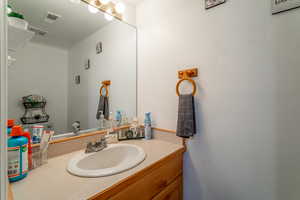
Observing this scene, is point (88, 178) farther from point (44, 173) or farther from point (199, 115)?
point (199, 115)

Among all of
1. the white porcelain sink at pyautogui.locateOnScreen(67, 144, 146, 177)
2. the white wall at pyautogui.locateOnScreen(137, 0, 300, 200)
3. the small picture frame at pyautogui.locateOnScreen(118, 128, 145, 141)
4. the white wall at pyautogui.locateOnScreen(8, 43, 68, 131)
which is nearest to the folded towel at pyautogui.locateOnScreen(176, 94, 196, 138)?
the white wall at pyautogui.locateOnScreen(137, 0, 300, 200)

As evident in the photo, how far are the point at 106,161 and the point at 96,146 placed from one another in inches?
5.1

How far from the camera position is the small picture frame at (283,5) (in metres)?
0.66

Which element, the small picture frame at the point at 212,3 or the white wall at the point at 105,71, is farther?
the white wall at the point at 105,71

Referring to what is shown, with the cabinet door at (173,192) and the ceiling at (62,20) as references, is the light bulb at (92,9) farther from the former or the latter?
the cabinet door at (173,192)

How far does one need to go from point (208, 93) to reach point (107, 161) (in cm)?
87

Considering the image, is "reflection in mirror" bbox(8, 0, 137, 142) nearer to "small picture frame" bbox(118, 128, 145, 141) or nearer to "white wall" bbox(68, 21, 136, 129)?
"white wall" bbox(68, 21, 136, 129)

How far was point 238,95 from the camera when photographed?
0.81 metres

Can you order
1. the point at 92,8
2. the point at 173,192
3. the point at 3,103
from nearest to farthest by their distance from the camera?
the point at 3,103 → the point at 173,192 → the point at 92,8

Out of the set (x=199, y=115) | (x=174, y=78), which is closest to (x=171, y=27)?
(x=174, y=78)

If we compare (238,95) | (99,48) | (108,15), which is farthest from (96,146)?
(108,15)

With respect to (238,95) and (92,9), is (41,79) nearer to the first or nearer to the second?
(92,9)

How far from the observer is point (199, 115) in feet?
3.15

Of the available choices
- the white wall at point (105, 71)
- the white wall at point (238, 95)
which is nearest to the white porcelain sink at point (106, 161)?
the white wall at point (105, 71)
